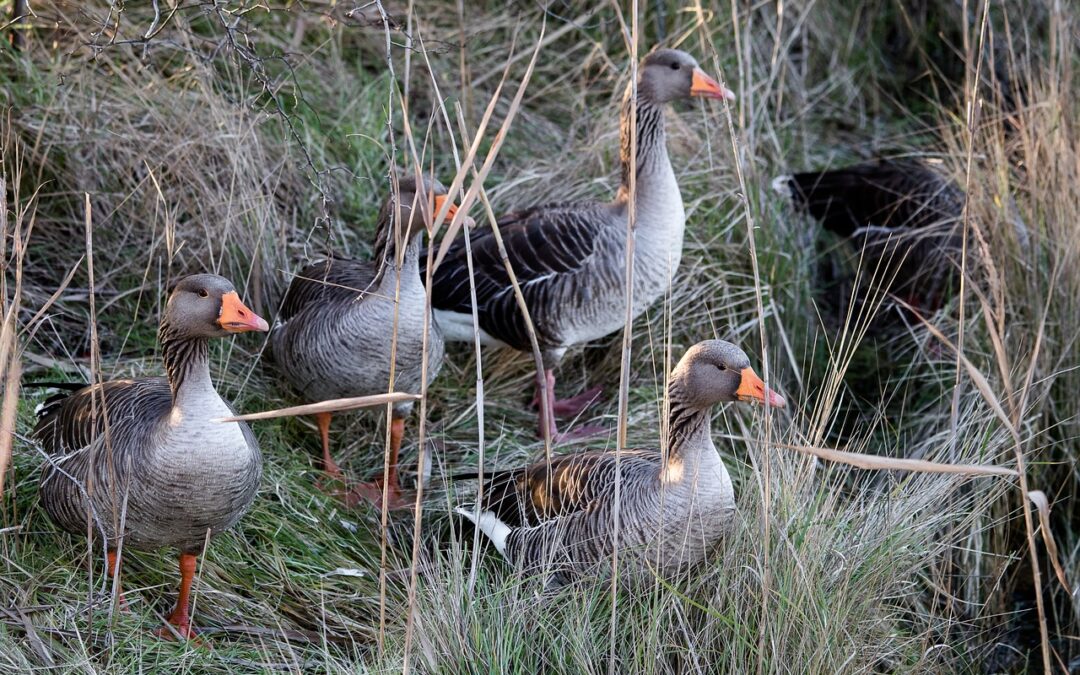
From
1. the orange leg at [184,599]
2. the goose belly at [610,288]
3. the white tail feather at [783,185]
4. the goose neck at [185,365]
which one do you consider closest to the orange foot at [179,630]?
the orange leg at [184,599]

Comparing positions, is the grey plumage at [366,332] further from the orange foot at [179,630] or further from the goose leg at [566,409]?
the orange foot at [179,630]

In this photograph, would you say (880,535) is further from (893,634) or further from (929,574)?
(929,574)

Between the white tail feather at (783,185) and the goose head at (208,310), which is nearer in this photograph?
the goose head at (208,310)

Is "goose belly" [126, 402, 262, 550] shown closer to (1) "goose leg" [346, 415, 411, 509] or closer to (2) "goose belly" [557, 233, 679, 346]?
(1) "goose leg" [346, 415, 411, 509]

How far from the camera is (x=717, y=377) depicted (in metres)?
3.47

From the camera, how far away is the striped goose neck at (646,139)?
4.89 m

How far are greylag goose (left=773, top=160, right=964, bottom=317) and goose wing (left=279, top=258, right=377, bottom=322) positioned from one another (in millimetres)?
2221

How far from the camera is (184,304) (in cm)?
348

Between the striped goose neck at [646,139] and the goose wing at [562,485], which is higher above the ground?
the striped goose neck at [646,139]

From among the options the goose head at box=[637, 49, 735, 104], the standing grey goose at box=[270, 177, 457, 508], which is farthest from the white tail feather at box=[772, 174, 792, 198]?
the standing grey goose at box=[270, 177, 457, 508]

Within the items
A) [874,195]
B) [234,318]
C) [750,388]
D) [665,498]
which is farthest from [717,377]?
[874,195]

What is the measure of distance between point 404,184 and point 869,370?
96.3 inches

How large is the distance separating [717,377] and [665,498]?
1.23 ft

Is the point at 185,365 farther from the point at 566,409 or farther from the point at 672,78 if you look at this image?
the point at 672,78
